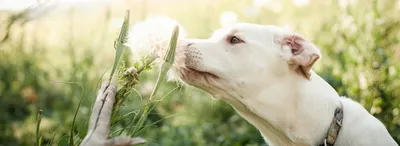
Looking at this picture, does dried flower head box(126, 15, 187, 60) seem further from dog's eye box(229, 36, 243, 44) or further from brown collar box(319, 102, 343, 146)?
brown collar box(319, 102, 343, 146)

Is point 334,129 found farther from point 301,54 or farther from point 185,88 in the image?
point 185,88

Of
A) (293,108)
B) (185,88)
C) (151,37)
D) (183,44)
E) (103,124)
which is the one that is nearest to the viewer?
(103,124)

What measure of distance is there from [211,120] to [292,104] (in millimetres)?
2355

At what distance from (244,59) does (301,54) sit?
0.79 ft

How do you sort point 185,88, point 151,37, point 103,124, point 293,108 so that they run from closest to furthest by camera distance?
point 103,124
point 151,37
point 293,108
point 185,88

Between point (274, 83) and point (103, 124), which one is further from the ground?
point (103, 124)

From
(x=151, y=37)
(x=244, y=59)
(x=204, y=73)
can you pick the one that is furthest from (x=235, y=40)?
(x=151, y=37)

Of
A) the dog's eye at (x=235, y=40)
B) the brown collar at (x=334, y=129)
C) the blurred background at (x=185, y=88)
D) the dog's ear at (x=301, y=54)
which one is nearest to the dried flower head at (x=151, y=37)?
the dog's eye at (x=235, y=40)

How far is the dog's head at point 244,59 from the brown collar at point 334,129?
0.23m

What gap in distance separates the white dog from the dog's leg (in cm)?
70

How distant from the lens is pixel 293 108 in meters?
2.49

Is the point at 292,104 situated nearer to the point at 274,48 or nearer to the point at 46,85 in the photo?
the point at 274,48

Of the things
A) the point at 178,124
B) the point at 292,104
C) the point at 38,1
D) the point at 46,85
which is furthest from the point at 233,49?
the point at 46,85

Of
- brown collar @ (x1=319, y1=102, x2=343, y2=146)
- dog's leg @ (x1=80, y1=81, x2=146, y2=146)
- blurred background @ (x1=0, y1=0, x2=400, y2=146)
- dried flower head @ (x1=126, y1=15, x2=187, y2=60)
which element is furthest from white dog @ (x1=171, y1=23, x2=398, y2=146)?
blurred background @ (x1=0, y1=0, x2=400, y2=146)
